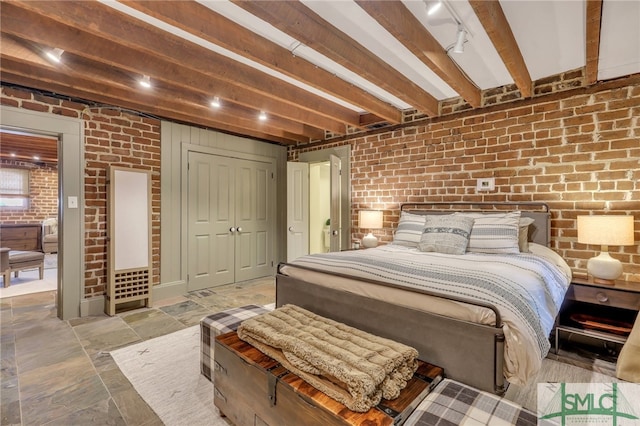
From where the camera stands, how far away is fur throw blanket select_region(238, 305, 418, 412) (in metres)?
1.18

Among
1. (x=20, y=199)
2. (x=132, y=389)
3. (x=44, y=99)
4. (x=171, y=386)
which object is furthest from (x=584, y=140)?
(x=20, y=199)

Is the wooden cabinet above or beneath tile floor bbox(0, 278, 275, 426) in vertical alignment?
above

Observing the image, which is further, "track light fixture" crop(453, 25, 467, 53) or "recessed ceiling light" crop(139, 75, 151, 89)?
"recessed ceiling light" crop(139, 75, 151, 89)

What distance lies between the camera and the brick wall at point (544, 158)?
2551mm

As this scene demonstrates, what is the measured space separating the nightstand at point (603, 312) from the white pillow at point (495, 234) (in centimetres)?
56

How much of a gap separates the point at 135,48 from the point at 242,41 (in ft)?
2.46

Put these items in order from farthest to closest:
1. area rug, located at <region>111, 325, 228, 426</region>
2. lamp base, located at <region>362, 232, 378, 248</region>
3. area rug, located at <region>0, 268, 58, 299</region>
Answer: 1. area rug, located at <region>0, 268, 58, 299</region>
2. lamp base, located at <region>362, 232, 378, 248</region>
3. area rug, located at <region>111, 325, 228, 426</region>

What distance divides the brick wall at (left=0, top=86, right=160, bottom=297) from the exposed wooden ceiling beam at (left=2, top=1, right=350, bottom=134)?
1.33 m

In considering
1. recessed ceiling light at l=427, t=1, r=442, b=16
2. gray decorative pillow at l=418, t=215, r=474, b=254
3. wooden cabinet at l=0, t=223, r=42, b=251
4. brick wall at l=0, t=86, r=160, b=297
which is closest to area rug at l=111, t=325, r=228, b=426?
brick wall at l=0, t=86, r=160, b=297

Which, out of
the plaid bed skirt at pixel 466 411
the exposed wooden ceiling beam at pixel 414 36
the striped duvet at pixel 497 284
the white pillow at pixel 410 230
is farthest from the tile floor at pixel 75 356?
the exposed wooden ceiling beam at pixel 414 36

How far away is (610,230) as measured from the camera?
233 centimetres

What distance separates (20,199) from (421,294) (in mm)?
10249

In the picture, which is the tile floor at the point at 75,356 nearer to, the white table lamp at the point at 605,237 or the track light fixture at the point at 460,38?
the track light fixture at the point at 460,38

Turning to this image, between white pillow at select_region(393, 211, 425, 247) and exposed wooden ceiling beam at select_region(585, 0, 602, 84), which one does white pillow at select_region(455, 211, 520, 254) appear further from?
exposed wooden ceiling beam at select_region(585, 0, 602, 84)
